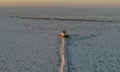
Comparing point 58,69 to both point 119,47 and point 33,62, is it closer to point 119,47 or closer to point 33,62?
point 33,62

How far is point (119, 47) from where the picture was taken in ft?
74.3

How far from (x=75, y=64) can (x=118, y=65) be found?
2703 mm

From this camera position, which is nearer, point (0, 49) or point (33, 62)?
point (33, 62)

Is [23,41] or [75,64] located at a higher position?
[23,41]

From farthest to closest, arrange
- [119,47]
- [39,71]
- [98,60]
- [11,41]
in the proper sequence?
1. [11,41]
2. [119,47]
3. [98,60]
4. [39,71]

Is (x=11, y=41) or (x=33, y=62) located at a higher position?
(x=11, y=41)

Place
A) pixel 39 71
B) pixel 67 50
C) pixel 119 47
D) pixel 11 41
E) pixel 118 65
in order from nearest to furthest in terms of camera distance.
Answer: pixel 39 71, pixel 118 65, pixel 67 50, pixel 119 47, pixel 11 41

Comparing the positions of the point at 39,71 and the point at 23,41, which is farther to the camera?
the point at 23,41

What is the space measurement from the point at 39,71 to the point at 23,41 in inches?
389

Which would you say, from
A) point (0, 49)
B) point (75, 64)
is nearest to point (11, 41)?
point (0, 49)

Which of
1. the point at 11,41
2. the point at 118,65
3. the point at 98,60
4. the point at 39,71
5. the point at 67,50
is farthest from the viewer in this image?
the point at 11,41

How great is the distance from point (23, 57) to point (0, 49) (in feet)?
10.5

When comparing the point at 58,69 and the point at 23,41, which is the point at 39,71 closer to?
the point at 58,69

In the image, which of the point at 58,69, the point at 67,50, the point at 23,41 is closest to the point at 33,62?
the point at 58,69
